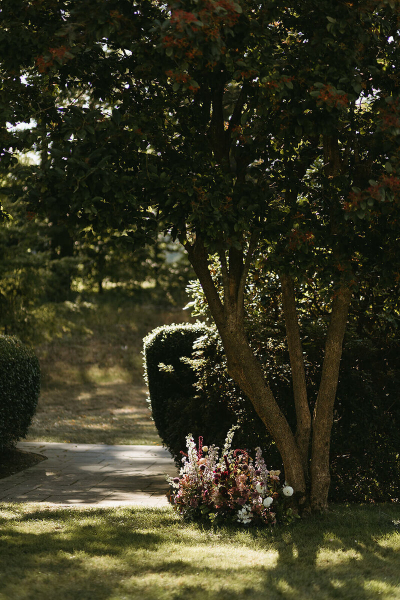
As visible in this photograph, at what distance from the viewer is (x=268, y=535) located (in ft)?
16.5

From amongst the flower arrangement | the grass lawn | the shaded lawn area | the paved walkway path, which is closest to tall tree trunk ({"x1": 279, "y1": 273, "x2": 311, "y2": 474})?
the flower arrangement

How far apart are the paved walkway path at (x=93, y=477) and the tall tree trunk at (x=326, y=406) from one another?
161 centimetres

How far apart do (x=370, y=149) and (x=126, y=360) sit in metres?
15.2

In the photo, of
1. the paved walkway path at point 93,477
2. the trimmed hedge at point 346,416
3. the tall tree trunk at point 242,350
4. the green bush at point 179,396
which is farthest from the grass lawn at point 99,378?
the tall tree trunk at point 242,350

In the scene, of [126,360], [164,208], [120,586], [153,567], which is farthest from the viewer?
[126,360]

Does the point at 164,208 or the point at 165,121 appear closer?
the point at 164,208

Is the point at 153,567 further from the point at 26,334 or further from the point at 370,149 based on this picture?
the point at 26,334

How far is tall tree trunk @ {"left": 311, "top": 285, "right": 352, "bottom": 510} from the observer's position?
5.49 meters

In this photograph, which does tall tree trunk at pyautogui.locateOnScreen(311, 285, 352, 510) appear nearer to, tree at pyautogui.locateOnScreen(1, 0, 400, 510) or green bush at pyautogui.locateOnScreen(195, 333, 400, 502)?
tree at pyautogui.locateOnScreen(1, 0, 400, 510)

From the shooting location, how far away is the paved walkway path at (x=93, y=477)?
21.6ft

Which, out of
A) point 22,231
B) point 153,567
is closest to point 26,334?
point 22,231

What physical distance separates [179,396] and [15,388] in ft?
6.87

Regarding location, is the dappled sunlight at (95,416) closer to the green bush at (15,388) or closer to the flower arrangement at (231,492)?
the green bush at (15,388)

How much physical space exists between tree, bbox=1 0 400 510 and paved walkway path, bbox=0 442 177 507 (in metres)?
2.07
